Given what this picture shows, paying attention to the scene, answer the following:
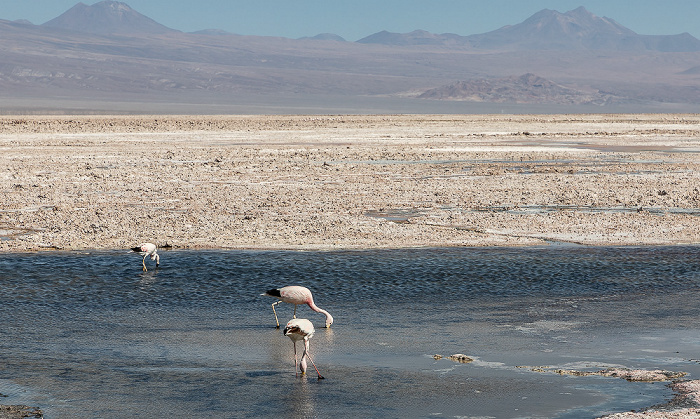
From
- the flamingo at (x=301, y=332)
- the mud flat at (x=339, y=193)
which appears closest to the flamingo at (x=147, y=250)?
the mud flat at (x=339, y=193)

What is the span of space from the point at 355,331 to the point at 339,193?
453 inches

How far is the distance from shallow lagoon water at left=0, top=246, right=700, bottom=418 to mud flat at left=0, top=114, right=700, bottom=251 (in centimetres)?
144

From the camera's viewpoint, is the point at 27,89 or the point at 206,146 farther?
the point at 27,89

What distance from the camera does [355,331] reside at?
10.3 meters

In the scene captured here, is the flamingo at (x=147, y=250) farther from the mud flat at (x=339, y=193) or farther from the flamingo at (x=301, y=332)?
the flamingo at (x=301, y=332)

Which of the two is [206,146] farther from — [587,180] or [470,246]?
[470,246]

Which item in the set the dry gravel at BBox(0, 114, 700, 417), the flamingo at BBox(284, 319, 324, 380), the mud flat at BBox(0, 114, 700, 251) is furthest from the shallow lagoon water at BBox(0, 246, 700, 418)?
the mud flat at BBox(0, 114, 700, 251)

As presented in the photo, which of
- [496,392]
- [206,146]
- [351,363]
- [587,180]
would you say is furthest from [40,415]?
[206,146]

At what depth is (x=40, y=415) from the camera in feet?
24.2

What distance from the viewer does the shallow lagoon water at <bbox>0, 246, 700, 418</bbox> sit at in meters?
7.91

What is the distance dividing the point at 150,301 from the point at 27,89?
200 meters

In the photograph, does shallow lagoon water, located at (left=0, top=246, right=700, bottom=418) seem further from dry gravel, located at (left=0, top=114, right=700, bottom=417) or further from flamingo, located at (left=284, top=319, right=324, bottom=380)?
dry gravel, located at (left=0, top=114, right=700, bottom=417)

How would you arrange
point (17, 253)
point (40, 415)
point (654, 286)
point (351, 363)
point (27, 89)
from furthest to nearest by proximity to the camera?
point (27, 89) < point (17, 253) < point (654, 286) < point (351, 363) < point (40, 415)

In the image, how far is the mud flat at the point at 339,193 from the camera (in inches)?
637
